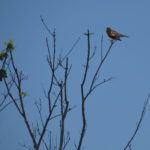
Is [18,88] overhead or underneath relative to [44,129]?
overhead

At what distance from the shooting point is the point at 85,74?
4.58 metres

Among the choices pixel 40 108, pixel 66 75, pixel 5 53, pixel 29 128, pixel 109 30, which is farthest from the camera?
pixel 109 30

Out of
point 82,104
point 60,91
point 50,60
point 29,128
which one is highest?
point 50,60

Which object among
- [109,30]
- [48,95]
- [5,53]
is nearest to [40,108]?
[48,95]

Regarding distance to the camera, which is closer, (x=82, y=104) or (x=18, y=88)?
(x=82, y=104)

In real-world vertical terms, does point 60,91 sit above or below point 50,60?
below

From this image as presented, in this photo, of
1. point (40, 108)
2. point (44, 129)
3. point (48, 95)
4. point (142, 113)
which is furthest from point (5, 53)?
point (142, 113)

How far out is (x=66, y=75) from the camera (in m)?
4.83

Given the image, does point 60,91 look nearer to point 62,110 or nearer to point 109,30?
point 62,110

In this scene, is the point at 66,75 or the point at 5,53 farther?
the point at 5,53

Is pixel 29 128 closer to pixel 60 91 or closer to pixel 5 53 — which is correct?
pixel 60 91

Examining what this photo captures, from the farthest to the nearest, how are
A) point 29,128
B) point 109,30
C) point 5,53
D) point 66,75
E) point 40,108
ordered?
point 109,30 → point 5,53 → point 40,108 → point 66,75 → point 29,128

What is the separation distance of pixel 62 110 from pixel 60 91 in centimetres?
32

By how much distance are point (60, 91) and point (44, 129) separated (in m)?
0.60
